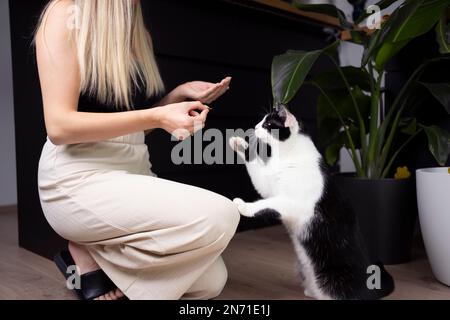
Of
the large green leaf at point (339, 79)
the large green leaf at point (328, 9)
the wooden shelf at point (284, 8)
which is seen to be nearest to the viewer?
the large green leaf at point (328, 9)

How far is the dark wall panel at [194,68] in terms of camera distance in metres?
1.44

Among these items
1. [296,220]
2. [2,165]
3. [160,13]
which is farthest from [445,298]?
[2,165]

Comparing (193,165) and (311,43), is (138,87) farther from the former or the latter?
(311,43)

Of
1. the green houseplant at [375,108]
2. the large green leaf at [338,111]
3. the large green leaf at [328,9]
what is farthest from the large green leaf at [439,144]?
the large green leaf at [328,9]

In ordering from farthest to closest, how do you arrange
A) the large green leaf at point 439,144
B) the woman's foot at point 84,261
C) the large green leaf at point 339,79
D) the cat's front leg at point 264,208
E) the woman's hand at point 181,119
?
the large green leaf at point 339,79, the large green leaf at point 439,144, the woman's foot at point 84,261, the cat's front leg at point 264,208, the woman's hand at point 181,119

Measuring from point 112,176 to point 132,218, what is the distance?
11 centimetres

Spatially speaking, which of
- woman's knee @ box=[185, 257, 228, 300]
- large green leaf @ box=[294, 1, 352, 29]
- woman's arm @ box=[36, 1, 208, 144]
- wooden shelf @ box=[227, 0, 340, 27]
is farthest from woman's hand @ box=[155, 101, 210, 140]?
wooden shelf @ box=[227, 0, 340, 27]

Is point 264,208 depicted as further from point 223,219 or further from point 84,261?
point 84,261

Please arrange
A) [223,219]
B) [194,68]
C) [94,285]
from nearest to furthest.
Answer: [223,219] → [94,285] → [194,68]

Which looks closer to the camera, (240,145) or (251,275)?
(240,145)

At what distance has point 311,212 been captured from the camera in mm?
970

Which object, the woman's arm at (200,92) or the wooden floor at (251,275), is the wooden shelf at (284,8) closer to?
the woman's arm at (200,92)

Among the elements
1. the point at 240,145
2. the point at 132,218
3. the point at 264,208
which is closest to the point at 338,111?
the point at 240,145
